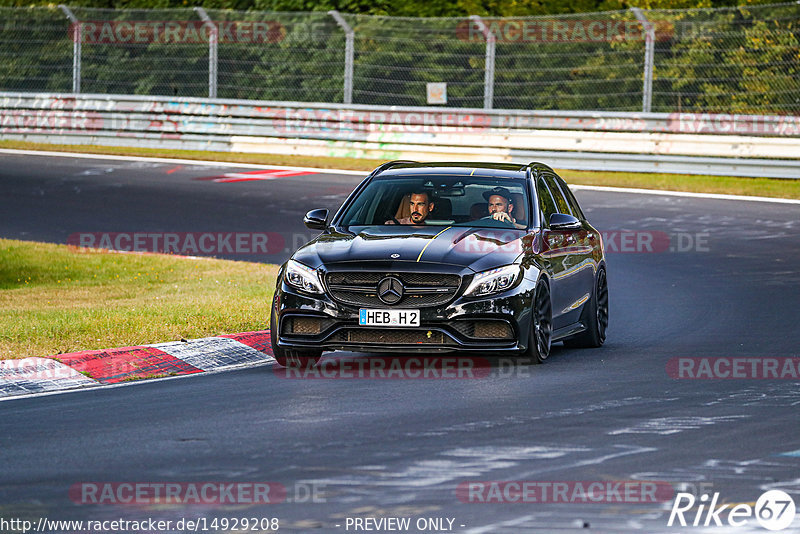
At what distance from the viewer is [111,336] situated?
39.6ft

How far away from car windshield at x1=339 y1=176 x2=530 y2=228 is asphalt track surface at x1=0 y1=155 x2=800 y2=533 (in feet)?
3.87

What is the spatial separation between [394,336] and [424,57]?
1943cm

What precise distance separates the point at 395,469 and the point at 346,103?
23122mm

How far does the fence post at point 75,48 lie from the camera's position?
32.5 meters

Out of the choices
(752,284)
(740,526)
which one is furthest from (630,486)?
(752,284)

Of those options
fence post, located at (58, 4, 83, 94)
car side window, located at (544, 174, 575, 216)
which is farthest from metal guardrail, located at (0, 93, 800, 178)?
car side window, located at (544, 174, 575, 216)

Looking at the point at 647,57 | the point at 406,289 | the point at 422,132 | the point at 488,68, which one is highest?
the point at 647,57

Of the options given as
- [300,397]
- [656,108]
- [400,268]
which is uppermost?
[656,108]

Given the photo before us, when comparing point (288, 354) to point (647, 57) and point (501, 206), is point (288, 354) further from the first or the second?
point (647, 57)

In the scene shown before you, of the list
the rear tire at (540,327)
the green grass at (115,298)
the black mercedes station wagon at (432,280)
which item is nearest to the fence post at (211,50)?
the green grass at (115,298)

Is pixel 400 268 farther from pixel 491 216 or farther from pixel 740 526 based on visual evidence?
pixel 740 526

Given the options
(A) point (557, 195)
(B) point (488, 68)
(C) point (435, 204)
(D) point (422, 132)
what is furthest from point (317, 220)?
(D) point (422, 132)

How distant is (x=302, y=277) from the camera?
1087 cm

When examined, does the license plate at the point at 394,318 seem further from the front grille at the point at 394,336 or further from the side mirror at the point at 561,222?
the side mirror at the point at 561,222
